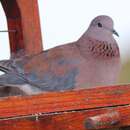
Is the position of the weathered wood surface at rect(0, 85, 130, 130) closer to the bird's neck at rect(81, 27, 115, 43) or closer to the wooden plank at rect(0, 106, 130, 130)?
the wooden plank at rect(0, 106, 130, 130)

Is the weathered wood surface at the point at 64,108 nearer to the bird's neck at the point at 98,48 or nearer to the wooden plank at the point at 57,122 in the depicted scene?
the wooden plank at the point at 57,122

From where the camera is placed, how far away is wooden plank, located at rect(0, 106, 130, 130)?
2.28 feet

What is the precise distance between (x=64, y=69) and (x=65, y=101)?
0.15 m

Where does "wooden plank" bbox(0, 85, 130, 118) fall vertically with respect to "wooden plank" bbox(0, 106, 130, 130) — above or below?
above

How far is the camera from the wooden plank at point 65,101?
2.28ft

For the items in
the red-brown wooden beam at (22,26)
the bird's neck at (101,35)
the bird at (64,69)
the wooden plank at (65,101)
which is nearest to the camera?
the wooden plank at (65,101)

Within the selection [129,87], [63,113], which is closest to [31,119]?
[63,113]

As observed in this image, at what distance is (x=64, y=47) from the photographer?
918 mm

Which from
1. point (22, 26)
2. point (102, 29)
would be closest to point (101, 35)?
point (102, 29)

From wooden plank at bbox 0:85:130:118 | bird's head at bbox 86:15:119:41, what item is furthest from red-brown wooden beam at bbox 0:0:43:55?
wooden plank at bbox 0:85:130:118

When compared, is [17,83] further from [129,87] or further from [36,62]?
[129,87]

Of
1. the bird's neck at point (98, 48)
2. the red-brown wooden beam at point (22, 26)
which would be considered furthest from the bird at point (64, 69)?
the red-brown wooden beam at point (22, 26)

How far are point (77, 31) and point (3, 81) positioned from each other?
2.00ft

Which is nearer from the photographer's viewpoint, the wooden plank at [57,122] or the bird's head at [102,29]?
the wooden plank at [57,122]
